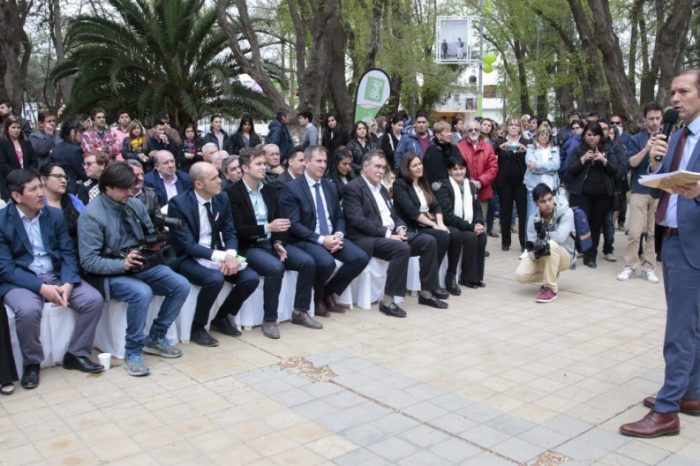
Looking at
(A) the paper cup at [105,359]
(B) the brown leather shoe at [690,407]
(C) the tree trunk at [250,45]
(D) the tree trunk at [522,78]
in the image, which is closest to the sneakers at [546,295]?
(B) the brown leather shoe at [690,407]

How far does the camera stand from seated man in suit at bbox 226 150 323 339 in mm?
6148

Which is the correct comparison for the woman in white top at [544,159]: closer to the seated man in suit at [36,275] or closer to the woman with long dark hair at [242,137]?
the woman with long dark hair at [242,137]

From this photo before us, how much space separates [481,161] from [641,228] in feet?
7.77

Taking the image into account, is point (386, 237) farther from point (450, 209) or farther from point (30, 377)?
point (30, 377)

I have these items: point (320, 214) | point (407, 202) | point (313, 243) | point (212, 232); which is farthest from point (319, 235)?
point (407, 202)

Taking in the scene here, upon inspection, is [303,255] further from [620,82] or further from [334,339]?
[620,82]

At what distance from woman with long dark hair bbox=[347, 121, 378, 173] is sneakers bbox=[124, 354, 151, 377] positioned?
573 centimetres

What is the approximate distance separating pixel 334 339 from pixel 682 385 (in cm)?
290

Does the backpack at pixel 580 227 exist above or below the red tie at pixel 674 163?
below

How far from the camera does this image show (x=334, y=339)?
238 inches

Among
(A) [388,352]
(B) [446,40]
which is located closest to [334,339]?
(A) [388,352]

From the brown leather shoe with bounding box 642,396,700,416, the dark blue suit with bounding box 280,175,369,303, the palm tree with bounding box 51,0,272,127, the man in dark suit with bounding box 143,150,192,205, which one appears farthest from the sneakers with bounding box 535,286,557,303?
the palm tree with bounding box 51,0,272,127

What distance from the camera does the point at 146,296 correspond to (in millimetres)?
5160

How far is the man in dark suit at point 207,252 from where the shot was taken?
227 inches
